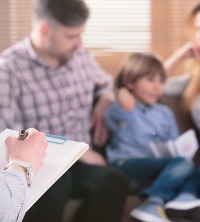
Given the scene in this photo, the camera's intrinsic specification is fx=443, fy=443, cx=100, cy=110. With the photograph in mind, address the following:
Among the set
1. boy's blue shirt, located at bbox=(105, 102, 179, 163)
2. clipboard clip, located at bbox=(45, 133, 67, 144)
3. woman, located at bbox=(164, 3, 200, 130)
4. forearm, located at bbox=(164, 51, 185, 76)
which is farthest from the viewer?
forearm, located at bbox=(164, 51, 185, 76)

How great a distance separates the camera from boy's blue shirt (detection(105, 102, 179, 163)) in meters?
1.99

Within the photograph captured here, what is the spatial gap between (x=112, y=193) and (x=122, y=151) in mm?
329

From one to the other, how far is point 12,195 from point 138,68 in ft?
4.25

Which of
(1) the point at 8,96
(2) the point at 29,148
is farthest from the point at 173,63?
(2) the point at 29,148

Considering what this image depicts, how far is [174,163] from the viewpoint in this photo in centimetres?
186

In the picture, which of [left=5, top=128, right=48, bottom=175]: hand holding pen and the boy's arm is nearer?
[left=5, top=128, right=48, bottom=175]: hand holding pen

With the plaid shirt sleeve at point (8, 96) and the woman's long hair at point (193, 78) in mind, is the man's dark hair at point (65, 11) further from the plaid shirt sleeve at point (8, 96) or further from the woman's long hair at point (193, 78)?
the woman's long hair at point (193, 78)

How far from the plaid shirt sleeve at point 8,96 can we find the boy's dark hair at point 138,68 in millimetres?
544

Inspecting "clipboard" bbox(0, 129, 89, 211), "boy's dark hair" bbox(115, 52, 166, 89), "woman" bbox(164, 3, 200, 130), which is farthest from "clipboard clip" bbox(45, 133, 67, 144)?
"woman" bbox(164, 3, 200, 130)

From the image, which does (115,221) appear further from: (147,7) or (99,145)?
(147,7)

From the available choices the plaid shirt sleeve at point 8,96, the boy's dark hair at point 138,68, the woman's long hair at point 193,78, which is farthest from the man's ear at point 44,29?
the woman's long hair at point 193,78

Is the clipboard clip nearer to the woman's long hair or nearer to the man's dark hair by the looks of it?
the man's dark hair

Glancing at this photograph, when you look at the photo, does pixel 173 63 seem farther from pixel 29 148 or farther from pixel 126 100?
pixel 29 148

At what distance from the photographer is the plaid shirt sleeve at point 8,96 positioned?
169 cm
